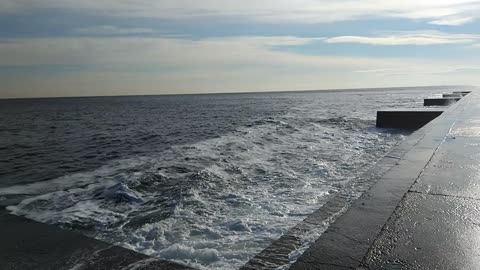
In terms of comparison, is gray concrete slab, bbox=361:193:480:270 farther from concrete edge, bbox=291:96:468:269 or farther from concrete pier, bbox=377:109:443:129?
concrete pier, bbox=377:109:443:129

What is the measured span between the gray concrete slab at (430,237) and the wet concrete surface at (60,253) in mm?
1883

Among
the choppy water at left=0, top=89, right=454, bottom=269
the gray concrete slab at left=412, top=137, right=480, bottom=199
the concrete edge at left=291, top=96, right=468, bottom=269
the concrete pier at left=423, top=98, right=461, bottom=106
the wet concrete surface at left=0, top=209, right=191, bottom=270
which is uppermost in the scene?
the concrete pier at left=423, top=98, right=461, bottom=106

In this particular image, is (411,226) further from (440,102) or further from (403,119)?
(440,102)

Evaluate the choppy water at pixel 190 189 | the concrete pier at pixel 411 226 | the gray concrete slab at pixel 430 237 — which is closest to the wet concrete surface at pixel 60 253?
the choppy water at pixel 190 189

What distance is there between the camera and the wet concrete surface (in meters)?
3.56

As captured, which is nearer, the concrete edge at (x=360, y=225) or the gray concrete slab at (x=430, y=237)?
the gray concrete slab at (x=430, y=237)

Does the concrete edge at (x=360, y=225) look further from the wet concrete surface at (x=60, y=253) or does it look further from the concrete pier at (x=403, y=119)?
the concrete pier at (x=403, y=119)

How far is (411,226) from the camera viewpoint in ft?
10.7

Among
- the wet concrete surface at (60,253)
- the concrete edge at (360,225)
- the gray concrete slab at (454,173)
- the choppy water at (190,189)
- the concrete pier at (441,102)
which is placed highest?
the concrete pier at (441,102)

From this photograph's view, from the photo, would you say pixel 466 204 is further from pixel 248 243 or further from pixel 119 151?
pixel 119 151

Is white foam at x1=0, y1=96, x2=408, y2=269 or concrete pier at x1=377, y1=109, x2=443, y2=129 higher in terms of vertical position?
concrete pier at x1=377, y1=109, x2=443, y2=129

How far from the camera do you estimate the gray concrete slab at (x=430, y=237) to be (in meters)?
2.66

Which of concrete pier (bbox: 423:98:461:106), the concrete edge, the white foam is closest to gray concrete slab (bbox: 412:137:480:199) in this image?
the concrete edge

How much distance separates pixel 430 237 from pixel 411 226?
0.23 m
